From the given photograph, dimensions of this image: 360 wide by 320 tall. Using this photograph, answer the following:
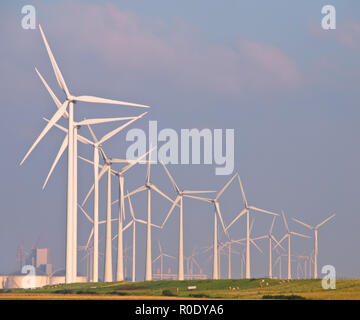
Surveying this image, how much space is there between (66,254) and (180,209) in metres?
64.2

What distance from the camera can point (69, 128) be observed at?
408 ft

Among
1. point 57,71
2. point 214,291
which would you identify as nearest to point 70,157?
point 57,71

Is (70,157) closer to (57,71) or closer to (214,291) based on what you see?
(57,71)

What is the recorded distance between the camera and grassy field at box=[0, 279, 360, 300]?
98.9m

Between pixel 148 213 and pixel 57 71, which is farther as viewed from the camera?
pixel 148 213

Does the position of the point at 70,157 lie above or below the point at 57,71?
below

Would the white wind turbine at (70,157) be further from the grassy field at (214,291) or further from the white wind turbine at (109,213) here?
the white wind turbine at (109,213)

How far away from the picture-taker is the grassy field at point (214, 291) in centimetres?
9894

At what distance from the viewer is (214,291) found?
113938 mm

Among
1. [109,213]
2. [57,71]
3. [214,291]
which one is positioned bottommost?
[214,291]
